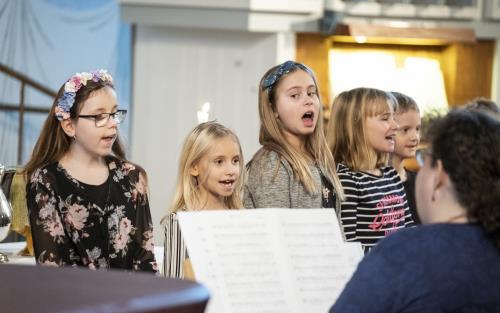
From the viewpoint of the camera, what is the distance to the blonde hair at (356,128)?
3.14 metres

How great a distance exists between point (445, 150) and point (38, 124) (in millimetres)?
5407

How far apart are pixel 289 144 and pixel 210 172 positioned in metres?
0.30

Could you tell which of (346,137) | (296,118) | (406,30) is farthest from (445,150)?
(406,30)

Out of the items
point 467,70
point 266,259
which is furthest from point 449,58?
point 266,259

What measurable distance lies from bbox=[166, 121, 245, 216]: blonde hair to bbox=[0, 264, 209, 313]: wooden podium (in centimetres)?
203

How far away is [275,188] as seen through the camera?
268 cm

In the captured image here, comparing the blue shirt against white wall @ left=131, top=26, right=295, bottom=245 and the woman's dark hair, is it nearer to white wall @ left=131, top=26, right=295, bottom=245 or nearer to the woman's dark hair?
the woman's dark hair

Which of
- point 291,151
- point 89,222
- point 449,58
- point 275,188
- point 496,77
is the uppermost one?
point 449,58

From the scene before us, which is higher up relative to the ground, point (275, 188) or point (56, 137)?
point (56, 137)

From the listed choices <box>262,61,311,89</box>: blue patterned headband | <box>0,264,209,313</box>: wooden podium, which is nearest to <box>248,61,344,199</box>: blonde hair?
<box>262,61,311,89</box>: blue patterned headband

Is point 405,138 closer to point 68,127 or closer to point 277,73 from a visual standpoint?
point 277,73

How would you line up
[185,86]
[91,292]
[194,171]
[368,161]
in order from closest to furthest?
[91,292] < [194,171] < [368,161] < [185,86]

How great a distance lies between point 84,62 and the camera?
22.4 feet

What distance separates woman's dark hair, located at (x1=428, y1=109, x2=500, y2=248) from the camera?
1.52 m
